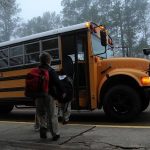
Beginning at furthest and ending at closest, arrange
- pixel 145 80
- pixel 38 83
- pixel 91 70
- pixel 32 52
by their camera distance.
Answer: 1. pixel 32 52
2. pixel 91 70
3. pixel 145 80
4. pixel 38 83

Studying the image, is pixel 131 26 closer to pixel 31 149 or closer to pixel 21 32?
pixel 21 32

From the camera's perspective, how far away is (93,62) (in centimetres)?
1031

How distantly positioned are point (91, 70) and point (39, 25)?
5139cm

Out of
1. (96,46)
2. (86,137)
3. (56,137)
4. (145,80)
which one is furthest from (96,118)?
(56,137)

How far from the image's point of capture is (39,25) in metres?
60.9

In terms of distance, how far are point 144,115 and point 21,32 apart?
53.7 m

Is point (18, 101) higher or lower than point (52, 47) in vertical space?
lower

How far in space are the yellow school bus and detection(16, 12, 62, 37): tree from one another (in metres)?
48.8

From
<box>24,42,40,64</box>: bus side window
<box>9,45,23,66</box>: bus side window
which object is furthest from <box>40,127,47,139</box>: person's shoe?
<box>9,45,23,66</box>: bus side window

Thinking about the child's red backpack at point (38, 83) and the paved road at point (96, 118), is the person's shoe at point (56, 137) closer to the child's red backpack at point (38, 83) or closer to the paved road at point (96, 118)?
the child's red backpack at point (38, 83)

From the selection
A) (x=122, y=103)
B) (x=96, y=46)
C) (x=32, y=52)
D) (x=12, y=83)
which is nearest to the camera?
(x=122, y=103)

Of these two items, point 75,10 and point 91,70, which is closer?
point 91,70

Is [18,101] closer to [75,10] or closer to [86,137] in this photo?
[86,137]

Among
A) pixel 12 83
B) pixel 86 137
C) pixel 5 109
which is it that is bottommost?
pixel 86 137
